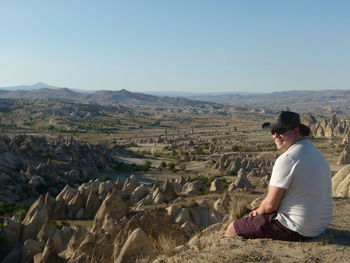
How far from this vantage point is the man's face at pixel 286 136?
5.94m

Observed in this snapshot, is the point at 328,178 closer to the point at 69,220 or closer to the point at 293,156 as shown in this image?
the point at 293,156

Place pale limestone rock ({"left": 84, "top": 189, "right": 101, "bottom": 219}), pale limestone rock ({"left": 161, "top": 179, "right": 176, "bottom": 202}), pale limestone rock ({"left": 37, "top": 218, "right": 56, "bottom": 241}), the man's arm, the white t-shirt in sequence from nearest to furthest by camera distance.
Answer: the white t-shirt < the man's arm < pale limestone rock ({"left": 37, "top": 218, "right": 56, "bottom": 241}) < pale limestone rock ({"left": 161, "top": 179, "right": 176, "bottom": 202}) < pale limestone rock ({"left": 84, "top": 189, "right": 101, "bottom": 219})

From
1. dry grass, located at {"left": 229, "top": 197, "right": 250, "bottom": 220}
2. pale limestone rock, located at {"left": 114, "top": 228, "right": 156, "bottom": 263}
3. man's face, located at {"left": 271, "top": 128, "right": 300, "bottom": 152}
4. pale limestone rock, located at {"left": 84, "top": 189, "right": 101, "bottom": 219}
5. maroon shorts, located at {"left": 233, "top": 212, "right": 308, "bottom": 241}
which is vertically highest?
man's face, located at {"left": 271, "top": 128, "right": 300, "bottom": 152}

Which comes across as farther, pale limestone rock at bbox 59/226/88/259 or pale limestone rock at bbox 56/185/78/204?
pale limestone rock at bbox 56/185/78/204

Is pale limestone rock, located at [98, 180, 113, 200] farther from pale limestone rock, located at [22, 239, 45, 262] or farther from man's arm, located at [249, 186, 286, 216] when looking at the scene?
man's arm, located at [249, 186, 286, 216]

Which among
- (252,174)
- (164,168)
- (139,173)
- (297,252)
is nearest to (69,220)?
(297,252)

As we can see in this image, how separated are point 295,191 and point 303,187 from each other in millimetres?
124

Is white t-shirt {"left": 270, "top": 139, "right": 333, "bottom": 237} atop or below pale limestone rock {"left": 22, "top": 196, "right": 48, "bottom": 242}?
atop

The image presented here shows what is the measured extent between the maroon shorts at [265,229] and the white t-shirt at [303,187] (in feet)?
0.34

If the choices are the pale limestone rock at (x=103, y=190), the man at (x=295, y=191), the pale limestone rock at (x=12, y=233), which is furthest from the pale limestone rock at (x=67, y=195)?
the man at (x=295, y=191)

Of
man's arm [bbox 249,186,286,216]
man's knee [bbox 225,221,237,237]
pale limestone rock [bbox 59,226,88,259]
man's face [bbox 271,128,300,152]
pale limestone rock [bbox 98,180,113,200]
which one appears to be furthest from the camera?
pale limestone rock [bbox 98,180,113,200]

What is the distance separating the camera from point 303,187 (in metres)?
5.62

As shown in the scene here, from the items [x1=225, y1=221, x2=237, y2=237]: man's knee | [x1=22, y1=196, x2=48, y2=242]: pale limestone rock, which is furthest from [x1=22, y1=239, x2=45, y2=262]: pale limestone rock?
[x1=225, y1=221, x2=237, y2=237]: man's knee

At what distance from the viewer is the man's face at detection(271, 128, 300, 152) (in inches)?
234
